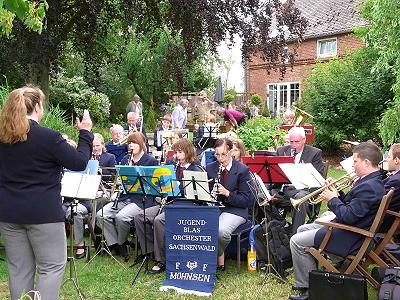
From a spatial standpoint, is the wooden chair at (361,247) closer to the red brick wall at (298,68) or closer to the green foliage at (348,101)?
the green foliage at (348,101)

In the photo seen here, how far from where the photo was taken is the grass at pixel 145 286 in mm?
5352

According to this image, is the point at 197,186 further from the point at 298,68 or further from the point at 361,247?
the point at 298,68

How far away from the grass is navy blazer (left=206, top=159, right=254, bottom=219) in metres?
0.69

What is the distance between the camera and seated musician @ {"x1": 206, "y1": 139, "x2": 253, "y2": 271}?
235 inches

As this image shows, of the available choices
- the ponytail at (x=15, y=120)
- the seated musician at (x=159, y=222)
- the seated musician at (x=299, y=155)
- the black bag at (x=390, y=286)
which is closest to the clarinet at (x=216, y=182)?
the seated musician at (x=159, y=222)

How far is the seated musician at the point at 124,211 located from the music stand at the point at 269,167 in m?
1.23

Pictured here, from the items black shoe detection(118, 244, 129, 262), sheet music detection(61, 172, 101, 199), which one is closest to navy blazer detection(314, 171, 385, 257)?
sheet music detection(61, 172, 101, 199)

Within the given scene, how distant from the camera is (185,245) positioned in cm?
562

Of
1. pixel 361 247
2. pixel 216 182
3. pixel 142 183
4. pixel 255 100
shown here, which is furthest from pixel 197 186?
pixel 255 100

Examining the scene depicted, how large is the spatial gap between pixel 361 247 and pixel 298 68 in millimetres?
25769

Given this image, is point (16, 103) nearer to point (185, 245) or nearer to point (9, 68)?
point (185, 245)

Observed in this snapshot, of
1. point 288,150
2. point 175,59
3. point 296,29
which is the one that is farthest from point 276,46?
point 288,150

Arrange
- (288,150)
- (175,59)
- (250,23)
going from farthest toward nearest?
1. (175,59)
2. (250,23)
3. (288,150)

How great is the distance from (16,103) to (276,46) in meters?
7.59
